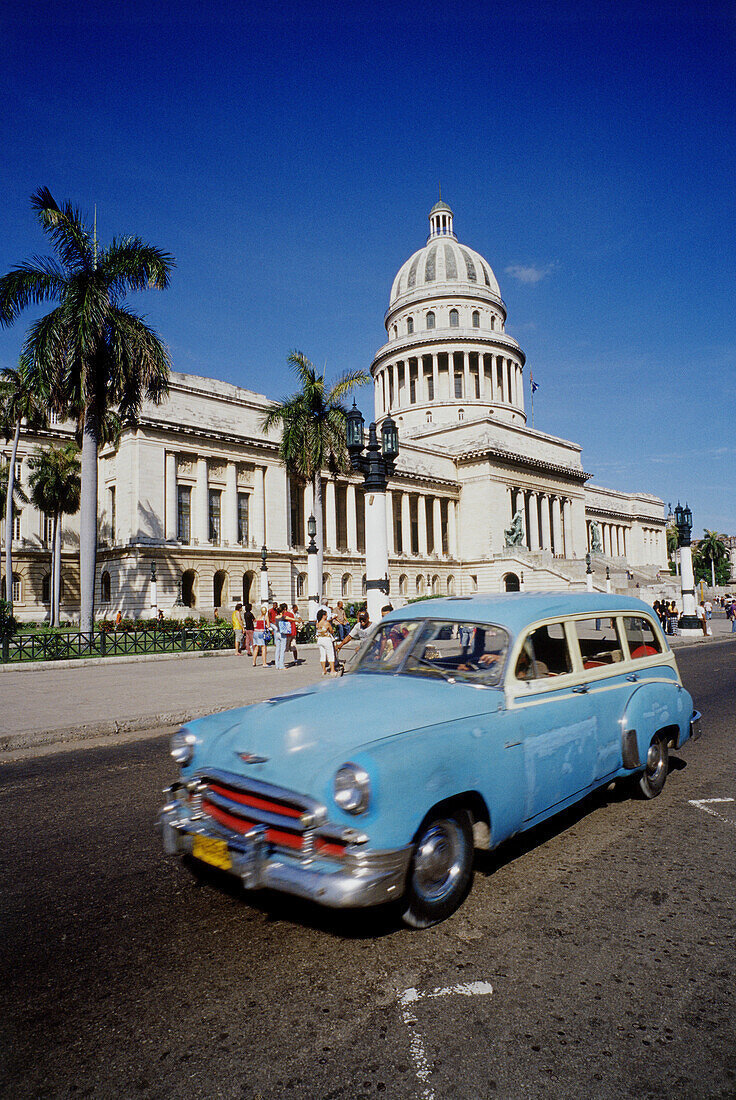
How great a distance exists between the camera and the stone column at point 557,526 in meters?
66.4

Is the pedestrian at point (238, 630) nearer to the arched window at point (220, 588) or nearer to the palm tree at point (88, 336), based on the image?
the palm tree at point (88, 336)

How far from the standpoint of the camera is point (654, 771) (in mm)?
5746

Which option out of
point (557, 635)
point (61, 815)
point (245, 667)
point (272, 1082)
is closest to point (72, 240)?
point (245, 667)

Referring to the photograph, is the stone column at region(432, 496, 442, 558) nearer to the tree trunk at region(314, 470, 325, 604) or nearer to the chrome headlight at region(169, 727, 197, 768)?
the tree trunk at region(314, 470, 325, 604)

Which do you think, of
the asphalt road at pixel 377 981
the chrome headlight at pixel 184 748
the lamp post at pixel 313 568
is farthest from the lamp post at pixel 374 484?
the lamp post at pixel 313 568

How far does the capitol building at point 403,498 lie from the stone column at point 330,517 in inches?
4.6

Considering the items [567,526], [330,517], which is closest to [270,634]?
[330,517]

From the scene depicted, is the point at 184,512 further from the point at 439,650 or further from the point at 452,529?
the point at 439,650

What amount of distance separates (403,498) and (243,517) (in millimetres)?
16803

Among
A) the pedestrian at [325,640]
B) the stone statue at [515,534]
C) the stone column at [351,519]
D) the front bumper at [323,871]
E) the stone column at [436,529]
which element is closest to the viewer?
the front bumper at [323,871]

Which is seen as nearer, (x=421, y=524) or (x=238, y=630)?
(x=238, y=630)

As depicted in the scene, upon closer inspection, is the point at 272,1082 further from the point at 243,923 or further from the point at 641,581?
the point at 641,581

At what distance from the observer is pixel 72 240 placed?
2356 centimetres

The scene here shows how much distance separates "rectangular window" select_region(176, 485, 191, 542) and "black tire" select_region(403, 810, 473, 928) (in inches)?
1496
